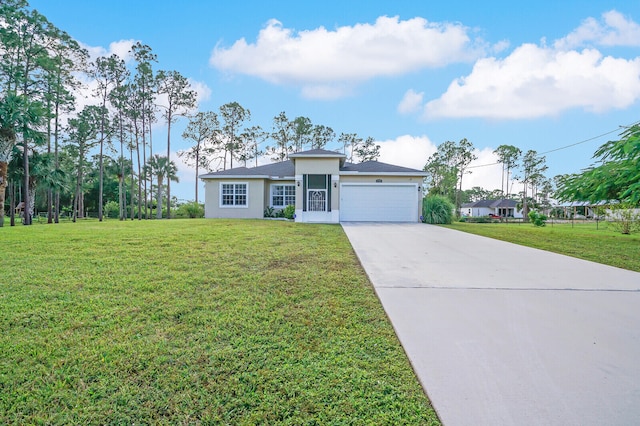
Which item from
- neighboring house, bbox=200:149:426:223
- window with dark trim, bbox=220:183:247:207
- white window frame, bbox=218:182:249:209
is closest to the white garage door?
neighboring house, bbox=200:149:426:223

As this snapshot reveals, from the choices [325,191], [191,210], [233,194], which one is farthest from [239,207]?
[191,210]

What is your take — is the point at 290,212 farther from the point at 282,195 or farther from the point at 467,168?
the point at 467,168

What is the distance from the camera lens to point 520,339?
10.8ft

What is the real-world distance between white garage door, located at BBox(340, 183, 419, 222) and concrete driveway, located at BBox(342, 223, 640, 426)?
1238 centimetres

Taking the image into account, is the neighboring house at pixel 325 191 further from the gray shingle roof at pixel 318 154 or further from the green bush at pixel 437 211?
the green bush at pixel 437 211

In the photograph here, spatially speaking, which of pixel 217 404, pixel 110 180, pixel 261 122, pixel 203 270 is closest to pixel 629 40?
pixel 203 270

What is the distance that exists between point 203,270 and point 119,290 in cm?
135

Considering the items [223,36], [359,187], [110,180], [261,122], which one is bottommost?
[359,187]

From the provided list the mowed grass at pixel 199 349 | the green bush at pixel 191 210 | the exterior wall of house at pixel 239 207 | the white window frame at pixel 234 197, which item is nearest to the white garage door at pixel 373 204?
the exterior wall of house at pixel 239 207

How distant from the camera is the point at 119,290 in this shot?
468cm

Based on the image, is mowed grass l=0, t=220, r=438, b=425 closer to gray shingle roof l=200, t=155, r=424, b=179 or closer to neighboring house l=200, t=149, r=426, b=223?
neighboring house l=200, t=149, r=426, b=223

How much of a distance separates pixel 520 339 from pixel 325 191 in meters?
15.8

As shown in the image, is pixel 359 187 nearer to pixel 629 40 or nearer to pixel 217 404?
pixel 629 40

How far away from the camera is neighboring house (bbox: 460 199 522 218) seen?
5827 centimetres
